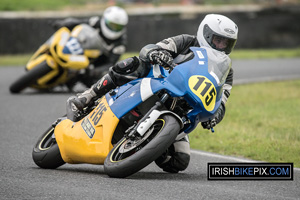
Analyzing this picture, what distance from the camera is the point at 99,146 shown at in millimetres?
5660

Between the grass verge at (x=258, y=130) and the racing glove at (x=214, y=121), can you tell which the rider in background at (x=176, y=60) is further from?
the grass verge at (x=258, y=130)

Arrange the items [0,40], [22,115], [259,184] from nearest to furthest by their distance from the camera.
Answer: [259,184], [22,115], [0,40]

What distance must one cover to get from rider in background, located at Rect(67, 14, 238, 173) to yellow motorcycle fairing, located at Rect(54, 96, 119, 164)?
261 millimetres

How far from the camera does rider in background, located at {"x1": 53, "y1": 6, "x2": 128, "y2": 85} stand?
1274cm

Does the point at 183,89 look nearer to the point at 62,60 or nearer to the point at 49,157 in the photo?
the point at 49,157

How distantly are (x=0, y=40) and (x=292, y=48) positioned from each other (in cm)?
962

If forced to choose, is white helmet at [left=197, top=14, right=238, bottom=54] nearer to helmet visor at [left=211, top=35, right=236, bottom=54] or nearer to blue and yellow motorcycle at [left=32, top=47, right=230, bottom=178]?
helmet visor at [left=211, top=35, right=236, bottom=54]

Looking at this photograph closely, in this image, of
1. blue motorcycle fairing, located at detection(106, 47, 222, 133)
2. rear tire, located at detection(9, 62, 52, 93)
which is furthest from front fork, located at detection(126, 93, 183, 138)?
rear tire, located at detection(9, 62, 52, 93)

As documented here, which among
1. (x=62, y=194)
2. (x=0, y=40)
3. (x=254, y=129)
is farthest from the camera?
(x=0, y=40)

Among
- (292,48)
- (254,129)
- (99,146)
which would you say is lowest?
(292,48)

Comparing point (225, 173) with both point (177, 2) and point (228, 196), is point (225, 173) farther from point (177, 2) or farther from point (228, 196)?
point (177, 2)

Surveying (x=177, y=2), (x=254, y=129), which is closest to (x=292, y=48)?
(x=177, y=2)

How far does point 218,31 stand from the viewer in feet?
19.1

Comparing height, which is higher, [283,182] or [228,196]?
[228,196]
